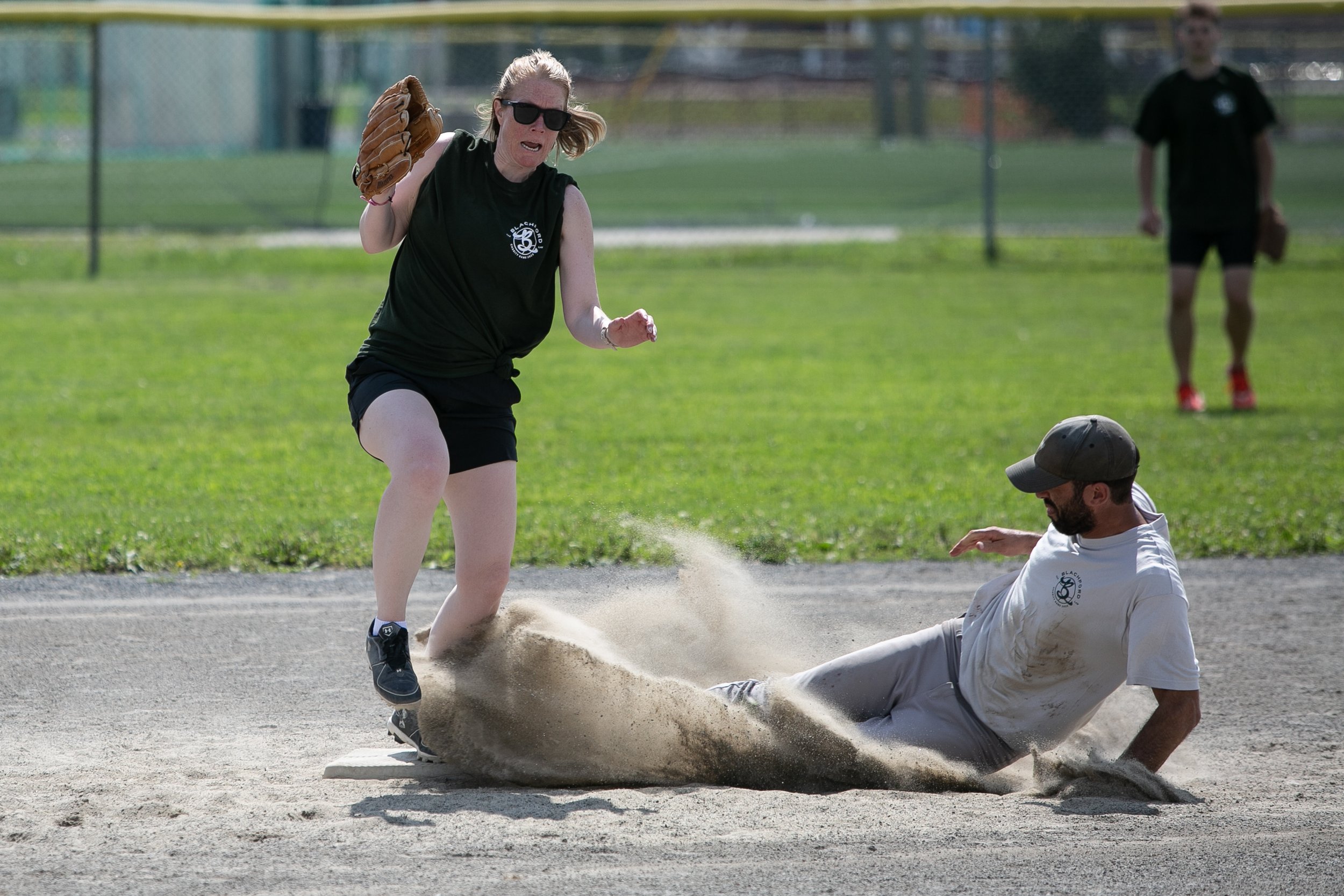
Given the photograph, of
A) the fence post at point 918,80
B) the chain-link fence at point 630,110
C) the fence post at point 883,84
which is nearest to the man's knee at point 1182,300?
the chain-link fence at point 630,110

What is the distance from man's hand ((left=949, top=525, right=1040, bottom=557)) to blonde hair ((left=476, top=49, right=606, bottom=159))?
5.18 feet

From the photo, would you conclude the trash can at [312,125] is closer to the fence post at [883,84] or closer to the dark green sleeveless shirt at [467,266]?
the fence post at [883,84]

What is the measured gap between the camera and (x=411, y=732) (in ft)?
14.2

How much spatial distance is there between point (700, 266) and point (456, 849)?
13728mm

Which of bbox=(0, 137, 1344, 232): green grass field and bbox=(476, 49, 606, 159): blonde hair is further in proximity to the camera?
bbox=(0, 137, 1344, 232): green grass field

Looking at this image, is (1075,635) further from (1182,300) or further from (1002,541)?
(1182,300)

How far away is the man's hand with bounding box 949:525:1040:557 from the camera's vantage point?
437 centimetres

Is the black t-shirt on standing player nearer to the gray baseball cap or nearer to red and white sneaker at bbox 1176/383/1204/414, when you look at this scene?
red and white sneaker at bbox 1176/383/1204/414

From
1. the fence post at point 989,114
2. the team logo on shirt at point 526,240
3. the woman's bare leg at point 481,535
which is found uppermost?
the fence post at point 989,114

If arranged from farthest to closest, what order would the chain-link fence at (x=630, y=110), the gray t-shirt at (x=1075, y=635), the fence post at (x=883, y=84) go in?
the fence post at (x=883, y=84)
the chain-link fence at (x=630, y=110)
the gray t-shirt at (x=1075, y=635)

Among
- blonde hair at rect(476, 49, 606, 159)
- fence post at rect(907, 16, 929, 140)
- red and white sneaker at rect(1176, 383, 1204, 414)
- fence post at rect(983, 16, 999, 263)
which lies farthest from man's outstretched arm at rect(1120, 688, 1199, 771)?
fence post at rect(907, 16, 929, 140)

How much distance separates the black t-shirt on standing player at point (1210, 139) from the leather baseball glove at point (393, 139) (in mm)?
6746

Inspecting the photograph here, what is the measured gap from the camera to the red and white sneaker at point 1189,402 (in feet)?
31.8

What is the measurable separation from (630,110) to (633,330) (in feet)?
88.9
